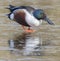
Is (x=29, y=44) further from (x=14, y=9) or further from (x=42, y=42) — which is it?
(x=14, y=9)

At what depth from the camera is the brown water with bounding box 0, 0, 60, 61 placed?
7.13m

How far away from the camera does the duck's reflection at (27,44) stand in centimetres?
750

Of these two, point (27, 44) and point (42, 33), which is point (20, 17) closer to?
point (42, 33)

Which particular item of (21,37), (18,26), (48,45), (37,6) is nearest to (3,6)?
(37,6)

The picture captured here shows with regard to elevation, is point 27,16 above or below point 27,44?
above

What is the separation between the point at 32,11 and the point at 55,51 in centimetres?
136

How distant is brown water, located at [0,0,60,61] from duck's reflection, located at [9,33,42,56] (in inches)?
3.4

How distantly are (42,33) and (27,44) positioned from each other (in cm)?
71

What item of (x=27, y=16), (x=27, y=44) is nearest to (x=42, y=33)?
(x=27, y=16)

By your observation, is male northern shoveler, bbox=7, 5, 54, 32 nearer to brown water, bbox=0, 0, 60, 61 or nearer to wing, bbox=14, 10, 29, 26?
wing, bbox=14, 10, 29, 26

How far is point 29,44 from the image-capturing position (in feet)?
26.0

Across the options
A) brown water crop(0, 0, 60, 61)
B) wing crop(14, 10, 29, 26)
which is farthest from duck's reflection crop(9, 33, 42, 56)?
wing crop(14, 10, 29, 26)

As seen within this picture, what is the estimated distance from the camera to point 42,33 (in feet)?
28.0

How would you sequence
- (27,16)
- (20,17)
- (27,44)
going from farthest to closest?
(20,17) → (27,16) → (27,44)
